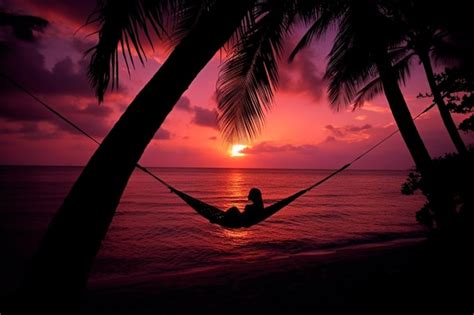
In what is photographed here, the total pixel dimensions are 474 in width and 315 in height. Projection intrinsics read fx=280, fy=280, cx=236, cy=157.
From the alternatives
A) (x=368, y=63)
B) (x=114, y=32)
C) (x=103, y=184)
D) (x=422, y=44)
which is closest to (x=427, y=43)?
(x=422, y=44)

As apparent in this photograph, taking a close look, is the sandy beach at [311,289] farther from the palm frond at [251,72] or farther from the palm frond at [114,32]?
the palm frond at [114,32]

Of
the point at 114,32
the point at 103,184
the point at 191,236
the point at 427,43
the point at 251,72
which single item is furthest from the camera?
the point at 191,236

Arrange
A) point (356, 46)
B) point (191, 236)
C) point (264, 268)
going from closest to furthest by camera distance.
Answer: point (356, 46), point (264, 268), point (191, 236)

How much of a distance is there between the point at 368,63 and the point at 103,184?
3.87m

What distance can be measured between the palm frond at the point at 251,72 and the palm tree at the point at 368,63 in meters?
0.61

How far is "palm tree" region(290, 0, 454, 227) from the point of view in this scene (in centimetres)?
245

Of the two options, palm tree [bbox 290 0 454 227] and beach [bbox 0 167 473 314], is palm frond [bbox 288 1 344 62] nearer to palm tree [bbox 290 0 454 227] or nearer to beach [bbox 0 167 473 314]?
palm tree [bbox 290 0 454 227]

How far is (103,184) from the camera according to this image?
33.5 inches

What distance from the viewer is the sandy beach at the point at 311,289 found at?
89.7 inches

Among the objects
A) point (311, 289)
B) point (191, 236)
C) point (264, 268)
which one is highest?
point (311, 289)

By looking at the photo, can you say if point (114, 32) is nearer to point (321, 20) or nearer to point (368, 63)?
point (321, 20)

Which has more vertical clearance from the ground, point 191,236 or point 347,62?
point 347,62

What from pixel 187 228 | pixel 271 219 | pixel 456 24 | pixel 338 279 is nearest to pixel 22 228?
pixel 187 228

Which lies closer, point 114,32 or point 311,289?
point 114,32
